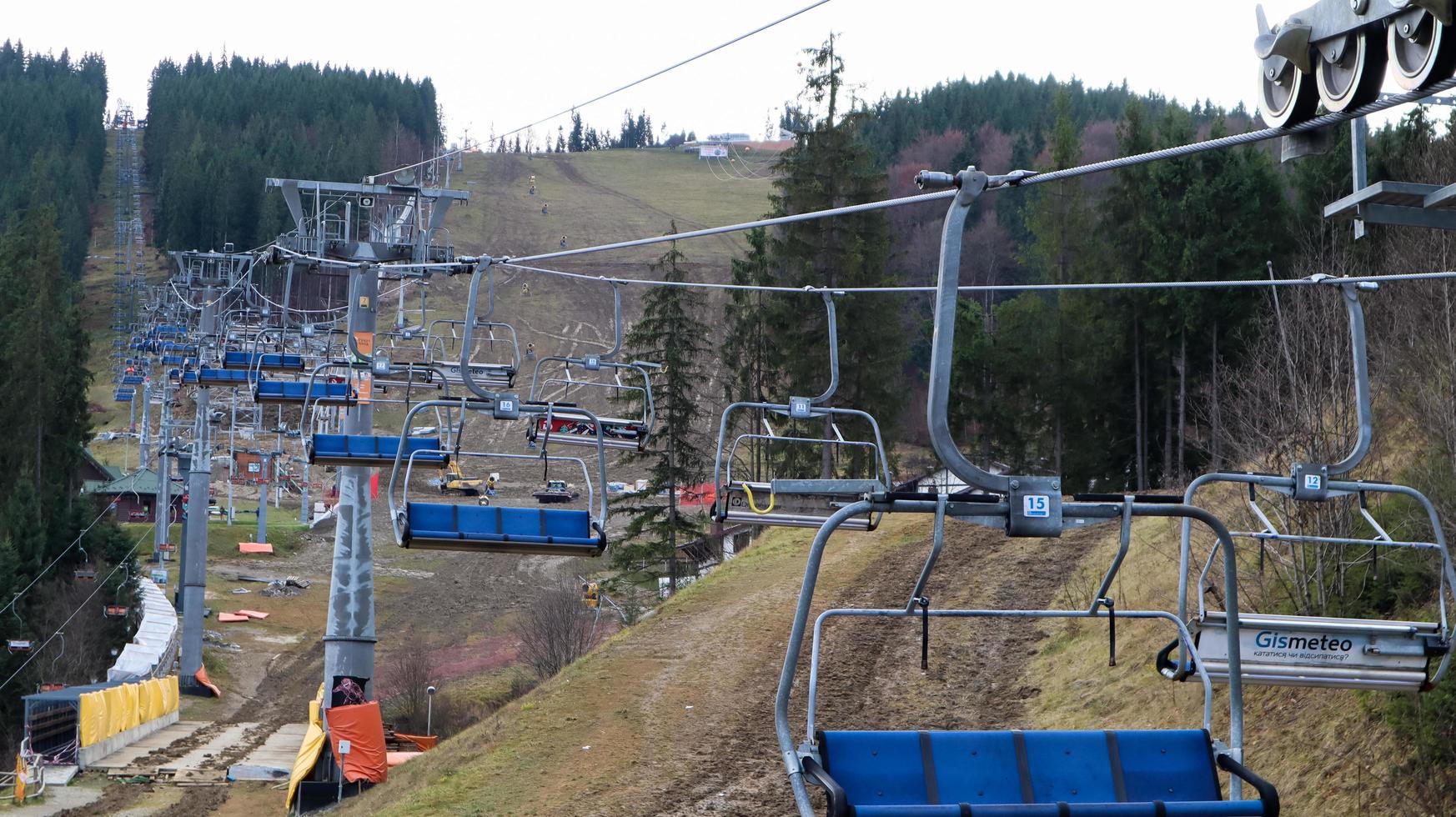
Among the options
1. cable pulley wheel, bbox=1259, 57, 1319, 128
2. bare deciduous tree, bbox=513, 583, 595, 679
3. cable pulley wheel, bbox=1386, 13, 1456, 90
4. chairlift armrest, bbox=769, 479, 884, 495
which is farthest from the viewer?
bare deciduous tree, bbox=513, 583, 595, 679

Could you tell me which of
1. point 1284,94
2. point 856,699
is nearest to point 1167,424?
point 856,699

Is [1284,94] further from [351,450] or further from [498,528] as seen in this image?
[351,450]

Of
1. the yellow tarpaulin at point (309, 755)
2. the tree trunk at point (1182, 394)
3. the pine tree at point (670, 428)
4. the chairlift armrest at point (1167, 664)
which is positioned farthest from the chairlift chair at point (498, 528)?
the pine tree at point (670, 428)

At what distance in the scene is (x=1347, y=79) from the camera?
5.21 meters

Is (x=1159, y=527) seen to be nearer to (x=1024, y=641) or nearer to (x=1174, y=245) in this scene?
(x=1024, y=641)

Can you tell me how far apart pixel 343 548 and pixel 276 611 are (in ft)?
94.6

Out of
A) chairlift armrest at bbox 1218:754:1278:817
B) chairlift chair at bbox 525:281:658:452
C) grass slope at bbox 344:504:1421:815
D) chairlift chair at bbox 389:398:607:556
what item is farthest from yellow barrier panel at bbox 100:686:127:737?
chairlift armrest at bbox 1218:754:1278:817

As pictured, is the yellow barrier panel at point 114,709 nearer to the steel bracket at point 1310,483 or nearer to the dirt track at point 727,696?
the dirt track at point 727,696

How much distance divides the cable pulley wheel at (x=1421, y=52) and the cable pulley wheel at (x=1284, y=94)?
50cm

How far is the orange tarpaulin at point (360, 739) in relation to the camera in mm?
19953

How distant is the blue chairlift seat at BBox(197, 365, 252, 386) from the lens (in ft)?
90.5

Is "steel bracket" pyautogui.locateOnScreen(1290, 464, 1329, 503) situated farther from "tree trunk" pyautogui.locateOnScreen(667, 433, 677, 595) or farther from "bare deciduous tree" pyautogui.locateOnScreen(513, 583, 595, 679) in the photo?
"tree trunk" pyautogui.locateOnScreen(667, 433, 677, 595)

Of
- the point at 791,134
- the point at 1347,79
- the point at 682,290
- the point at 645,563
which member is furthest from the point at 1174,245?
the point at 1347,79

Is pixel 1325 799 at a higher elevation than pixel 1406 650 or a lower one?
lower
